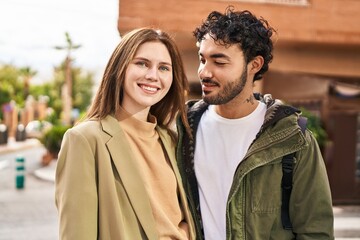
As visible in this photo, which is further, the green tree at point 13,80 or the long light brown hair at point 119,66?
the green tree at point 13,80

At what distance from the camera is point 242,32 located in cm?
260

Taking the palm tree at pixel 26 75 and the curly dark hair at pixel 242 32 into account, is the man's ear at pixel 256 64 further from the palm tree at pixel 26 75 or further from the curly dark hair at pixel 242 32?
the palm tree at pixel 26 75

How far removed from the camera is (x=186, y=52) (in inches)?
515

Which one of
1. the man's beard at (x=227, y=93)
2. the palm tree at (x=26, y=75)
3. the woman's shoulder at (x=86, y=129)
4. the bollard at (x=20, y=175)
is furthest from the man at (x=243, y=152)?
the palm tree at (x=26, y=75)

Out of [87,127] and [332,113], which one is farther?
[332,113]

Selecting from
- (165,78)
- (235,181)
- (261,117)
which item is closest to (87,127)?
(165,78)

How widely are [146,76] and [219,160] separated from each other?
1.86ft

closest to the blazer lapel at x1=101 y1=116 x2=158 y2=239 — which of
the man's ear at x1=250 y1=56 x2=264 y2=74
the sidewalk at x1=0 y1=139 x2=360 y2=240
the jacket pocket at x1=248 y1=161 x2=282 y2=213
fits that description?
the jacket pocket at x1=248 y1=161 x2=282 y2=213

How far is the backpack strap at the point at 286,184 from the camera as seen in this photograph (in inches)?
96.1

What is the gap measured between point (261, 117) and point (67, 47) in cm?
4020

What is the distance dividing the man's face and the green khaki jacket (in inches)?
10.6

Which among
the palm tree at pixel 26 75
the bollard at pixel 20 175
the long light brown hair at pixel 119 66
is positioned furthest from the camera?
the palm tree at pixel 26 75

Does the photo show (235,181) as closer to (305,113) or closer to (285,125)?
(285,125)

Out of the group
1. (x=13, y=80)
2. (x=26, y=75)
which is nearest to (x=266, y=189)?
(x=13, y=80)
